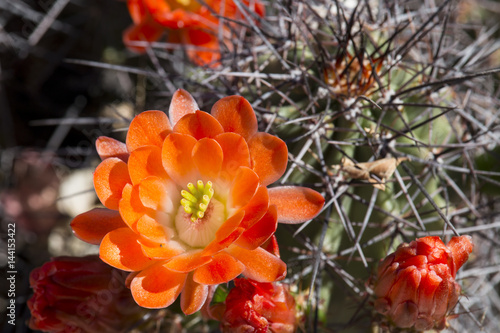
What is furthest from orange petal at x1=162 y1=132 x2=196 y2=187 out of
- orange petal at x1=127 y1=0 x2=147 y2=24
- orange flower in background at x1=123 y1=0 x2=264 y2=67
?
orange petal at x1=127 y1=0 x2=147 y2=24

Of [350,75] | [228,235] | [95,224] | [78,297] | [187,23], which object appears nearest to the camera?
[228,235]

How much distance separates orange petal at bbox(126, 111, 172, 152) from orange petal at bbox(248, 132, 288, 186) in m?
0.15

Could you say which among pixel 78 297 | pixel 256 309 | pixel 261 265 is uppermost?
pixel 261 265

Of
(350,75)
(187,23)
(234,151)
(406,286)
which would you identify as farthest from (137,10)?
(406,286)

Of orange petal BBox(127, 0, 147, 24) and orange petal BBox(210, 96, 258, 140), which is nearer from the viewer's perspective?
orange petal BBox(210, 96, 258, 140)

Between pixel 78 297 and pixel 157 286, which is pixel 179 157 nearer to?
pixel 157 286

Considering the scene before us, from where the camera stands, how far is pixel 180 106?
32.6 inches

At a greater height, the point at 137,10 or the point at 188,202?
the point at 137,10

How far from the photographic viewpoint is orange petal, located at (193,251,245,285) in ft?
2.31

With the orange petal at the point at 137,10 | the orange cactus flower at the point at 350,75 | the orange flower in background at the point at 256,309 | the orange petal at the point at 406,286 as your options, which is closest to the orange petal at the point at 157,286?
the orange flower in background at the point at 256,309

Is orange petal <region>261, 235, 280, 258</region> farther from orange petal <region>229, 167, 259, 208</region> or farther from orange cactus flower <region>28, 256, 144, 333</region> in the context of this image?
orange cactus flower <region>28, 256, 144, 333</region>

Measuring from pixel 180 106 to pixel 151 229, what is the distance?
21 cm

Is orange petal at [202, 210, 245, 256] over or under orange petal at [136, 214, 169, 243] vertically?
over

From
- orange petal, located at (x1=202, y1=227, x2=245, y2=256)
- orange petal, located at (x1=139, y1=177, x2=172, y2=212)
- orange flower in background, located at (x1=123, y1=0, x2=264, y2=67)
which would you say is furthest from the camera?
orange flower in background, located at (x1=123, y1=0, x2=264, y2=67)
